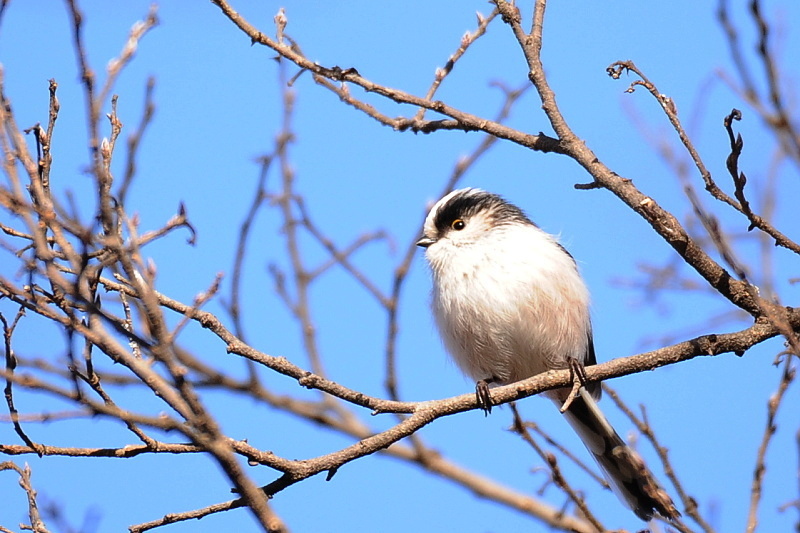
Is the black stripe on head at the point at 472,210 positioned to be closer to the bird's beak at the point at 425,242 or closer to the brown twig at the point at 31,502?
the bird's beak at the point at 425,242

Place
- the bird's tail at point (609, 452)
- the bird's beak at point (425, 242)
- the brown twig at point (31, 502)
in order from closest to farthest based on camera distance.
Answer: the brown twig at point (31, 502), the bird's tail at point (609, 452), the bird's beak at point (425, 242)

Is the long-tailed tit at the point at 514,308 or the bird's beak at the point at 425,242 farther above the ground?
the bird's beak at the point at 425,242

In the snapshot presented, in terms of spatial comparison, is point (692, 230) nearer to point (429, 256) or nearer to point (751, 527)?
point (751, 527)

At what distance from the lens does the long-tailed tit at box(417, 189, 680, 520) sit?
456cm

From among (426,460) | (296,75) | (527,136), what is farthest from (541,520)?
(296,75)

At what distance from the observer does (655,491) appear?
118 inches

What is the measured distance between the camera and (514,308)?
14.9ft

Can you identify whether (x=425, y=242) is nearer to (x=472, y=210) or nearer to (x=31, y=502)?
(x=472, y=210)

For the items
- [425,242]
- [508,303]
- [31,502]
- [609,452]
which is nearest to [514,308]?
[508,303]

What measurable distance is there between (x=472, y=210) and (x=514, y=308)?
2.64 feet

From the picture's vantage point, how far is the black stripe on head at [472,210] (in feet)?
16.7

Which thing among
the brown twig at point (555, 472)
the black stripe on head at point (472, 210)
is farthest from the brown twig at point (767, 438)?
the black stripe on head at point (472, 210)

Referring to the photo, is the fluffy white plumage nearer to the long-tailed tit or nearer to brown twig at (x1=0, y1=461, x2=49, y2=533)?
Answer: the long-tailed tit

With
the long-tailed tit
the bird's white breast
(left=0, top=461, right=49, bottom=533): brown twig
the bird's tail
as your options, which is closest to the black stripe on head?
the long-tailed tit
